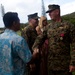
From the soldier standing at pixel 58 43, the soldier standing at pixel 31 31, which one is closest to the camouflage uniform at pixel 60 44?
the soldier standing at pixel 58 43

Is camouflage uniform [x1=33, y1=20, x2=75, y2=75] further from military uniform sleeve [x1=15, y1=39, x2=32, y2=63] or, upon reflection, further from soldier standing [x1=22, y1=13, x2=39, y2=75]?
soldier standing [x1=22, y1=13, x2=39, y2=75]

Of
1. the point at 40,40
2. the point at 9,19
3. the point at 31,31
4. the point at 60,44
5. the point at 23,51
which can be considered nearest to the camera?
the point at 23,51

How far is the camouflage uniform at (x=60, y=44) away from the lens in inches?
270

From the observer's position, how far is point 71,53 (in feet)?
22.5

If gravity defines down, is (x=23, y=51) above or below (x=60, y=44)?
above

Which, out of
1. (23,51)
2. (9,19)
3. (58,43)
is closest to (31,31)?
(58,43)

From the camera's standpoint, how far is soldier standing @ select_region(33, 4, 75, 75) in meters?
6.86

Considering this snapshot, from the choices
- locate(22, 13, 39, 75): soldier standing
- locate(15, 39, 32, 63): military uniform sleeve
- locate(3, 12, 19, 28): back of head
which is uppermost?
locate(3, 12, 19, 28): back of head

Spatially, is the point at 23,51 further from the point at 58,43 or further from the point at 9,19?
the point at 58,43

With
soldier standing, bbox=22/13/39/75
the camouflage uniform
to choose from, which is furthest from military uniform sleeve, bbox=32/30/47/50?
soldier standing, bbox=22/13/39/75

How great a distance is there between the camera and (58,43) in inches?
273

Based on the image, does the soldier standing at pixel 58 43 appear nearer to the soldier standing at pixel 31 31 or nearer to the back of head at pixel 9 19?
the back of head at pixel 9 19

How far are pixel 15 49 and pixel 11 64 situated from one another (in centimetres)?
26

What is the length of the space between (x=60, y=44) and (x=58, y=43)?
48 millimetres
